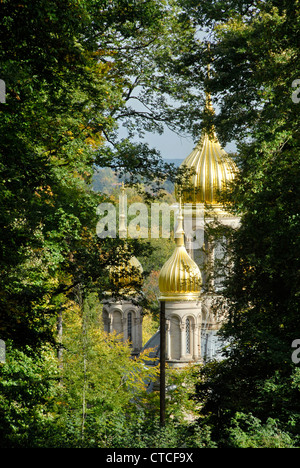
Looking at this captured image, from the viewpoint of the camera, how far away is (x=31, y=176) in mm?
11578

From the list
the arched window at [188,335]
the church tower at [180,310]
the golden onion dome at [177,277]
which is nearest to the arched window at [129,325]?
the church tower at [180,310]

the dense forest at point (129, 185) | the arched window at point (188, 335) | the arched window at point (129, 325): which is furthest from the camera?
the arched window at point (129, 325)

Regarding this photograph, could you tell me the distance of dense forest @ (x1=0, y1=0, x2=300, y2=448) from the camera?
37.8 ft

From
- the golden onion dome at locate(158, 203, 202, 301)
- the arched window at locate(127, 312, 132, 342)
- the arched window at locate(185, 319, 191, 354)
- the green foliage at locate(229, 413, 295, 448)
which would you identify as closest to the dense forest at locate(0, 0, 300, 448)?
the green foliage at locate(229, 413, 295, 448)

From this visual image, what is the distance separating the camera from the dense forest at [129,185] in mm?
11508

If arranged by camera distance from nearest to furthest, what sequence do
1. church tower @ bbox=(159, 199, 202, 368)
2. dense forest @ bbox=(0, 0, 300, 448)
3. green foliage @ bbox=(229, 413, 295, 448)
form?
green foliage @ bbox=(229, 413, 295, 448) < dense forest @ bbox=(0, 0, 300, 448) < church tower @ bbox=(159, 199, 202, 368)

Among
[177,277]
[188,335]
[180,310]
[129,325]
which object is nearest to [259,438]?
[177,277]

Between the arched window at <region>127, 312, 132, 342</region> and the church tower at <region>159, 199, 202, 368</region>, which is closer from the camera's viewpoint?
the church tower at <region>159, 199, 202, 368</region>

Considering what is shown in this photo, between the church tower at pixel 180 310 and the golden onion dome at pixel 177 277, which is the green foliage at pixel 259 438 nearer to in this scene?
the church tower at pixel 180 310

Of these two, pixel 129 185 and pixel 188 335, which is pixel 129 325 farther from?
pixel 129 185

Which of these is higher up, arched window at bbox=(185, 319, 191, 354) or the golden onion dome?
the golden onion dome

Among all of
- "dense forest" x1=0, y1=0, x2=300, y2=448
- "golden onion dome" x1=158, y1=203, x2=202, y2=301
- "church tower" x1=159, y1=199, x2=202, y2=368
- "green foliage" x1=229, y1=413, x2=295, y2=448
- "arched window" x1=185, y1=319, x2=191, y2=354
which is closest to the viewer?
"green foliage" x1=229, y1=413, x2=295, y2=448

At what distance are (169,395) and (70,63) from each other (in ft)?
57.5

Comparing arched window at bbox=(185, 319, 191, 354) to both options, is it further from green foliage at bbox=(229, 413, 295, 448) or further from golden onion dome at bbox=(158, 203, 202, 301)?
green foliage at bbox=(229, 413, 295, 448)
